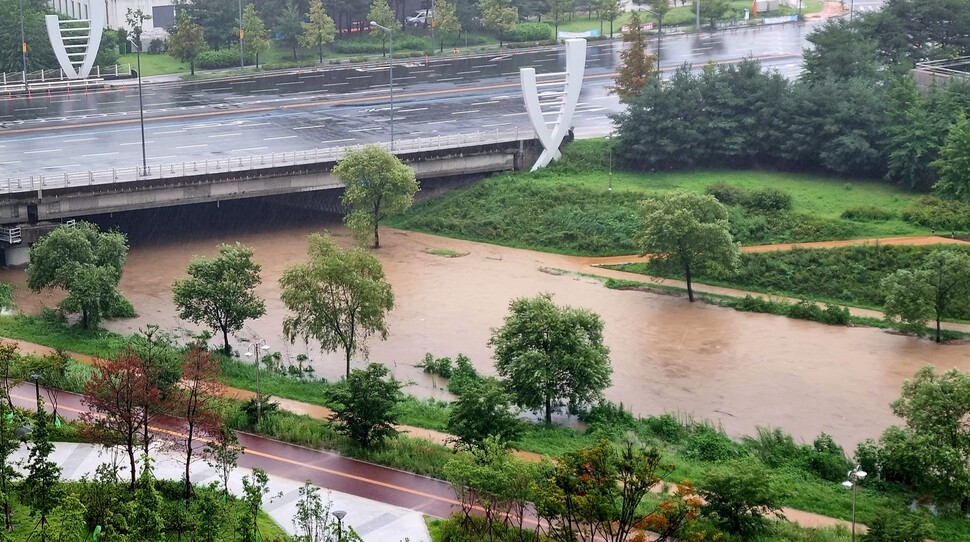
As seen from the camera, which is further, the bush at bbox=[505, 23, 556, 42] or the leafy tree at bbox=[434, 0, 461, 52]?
the bush at bbox=[505, 23, 556, 42]

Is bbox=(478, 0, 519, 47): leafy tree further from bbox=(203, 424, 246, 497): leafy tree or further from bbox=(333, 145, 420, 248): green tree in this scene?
bbox=(203, 424, 246, 497): leafy tree

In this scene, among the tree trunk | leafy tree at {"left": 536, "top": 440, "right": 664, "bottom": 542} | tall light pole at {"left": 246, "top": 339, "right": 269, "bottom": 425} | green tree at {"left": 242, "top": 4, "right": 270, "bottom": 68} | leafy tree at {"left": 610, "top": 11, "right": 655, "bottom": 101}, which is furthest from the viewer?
green tree at {"left": 242, "top": 4, "right": 270, "bottom": 68}

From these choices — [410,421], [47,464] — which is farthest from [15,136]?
[47,464]

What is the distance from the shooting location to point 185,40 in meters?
79.6

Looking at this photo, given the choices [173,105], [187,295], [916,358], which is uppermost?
[173,105]

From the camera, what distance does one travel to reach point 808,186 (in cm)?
6062

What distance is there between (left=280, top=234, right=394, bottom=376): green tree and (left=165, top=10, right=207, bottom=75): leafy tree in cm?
4189

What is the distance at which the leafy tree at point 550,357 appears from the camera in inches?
1465

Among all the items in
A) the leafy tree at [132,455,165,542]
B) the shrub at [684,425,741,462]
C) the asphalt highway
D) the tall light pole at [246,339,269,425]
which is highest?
the asphalt highway

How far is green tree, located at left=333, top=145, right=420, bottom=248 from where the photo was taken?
55750 millimetres

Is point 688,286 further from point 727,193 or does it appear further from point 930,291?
point 727,193

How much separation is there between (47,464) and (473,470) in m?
9.22

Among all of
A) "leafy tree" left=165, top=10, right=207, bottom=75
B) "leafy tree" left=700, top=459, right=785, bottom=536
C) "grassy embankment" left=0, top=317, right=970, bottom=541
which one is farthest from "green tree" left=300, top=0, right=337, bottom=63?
"leafy tree" left=700, top=459, right=785, bottom=536

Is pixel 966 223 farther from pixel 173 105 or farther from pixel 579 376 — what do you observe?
pixel 173 105
